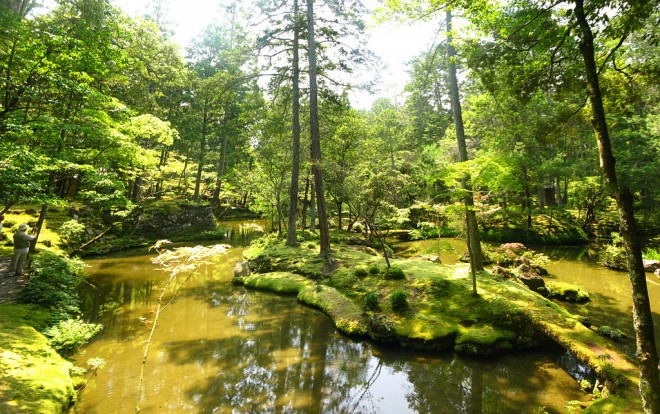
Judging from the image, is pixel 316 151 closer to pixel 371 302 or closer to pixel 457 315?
pixel 371 302

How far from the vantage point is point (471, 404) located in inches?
211

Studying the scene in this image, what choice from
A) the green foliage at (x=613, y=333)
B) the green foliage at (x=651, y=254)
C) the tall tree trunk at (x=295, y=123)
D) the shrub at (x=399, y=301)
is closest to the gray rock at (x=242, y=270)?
the tall tree trunk at (x=295, y=123)

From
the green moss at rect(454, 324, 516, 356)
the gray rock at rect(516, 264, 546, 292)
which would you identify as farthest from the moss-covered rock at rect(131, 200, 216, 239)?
the gray rock at rect(516, 264, 546, 292)

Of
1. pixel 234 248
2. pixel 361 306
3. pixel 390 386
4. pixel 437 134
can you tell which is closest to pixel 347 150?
pixel 234 248

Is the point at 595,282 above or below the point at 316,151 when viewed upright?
below

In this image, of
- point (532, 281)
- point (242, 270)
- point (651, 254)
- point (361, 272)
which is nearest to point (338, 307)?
point (361, 272)

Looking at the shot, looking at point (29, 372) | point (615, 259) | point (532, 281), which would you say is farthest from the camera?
point (615, 259)

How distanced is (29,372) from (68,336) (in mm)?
1437

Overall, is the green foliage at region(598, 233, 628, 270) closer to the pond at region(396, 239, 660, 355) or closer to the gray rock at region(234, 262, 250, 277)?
the pond at region(396, 239, 660, 355)

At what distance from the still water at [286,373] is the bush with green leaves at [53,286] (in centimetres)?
104

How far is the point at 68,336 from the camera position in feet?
20.5

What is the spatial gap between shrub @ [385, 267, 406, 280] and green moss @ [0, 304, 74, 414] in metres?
8.32

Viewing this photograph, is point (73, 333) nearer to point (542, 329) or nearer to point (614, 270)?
point (542, 329)

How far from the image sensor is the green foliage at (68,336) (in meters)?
A: 6.12
